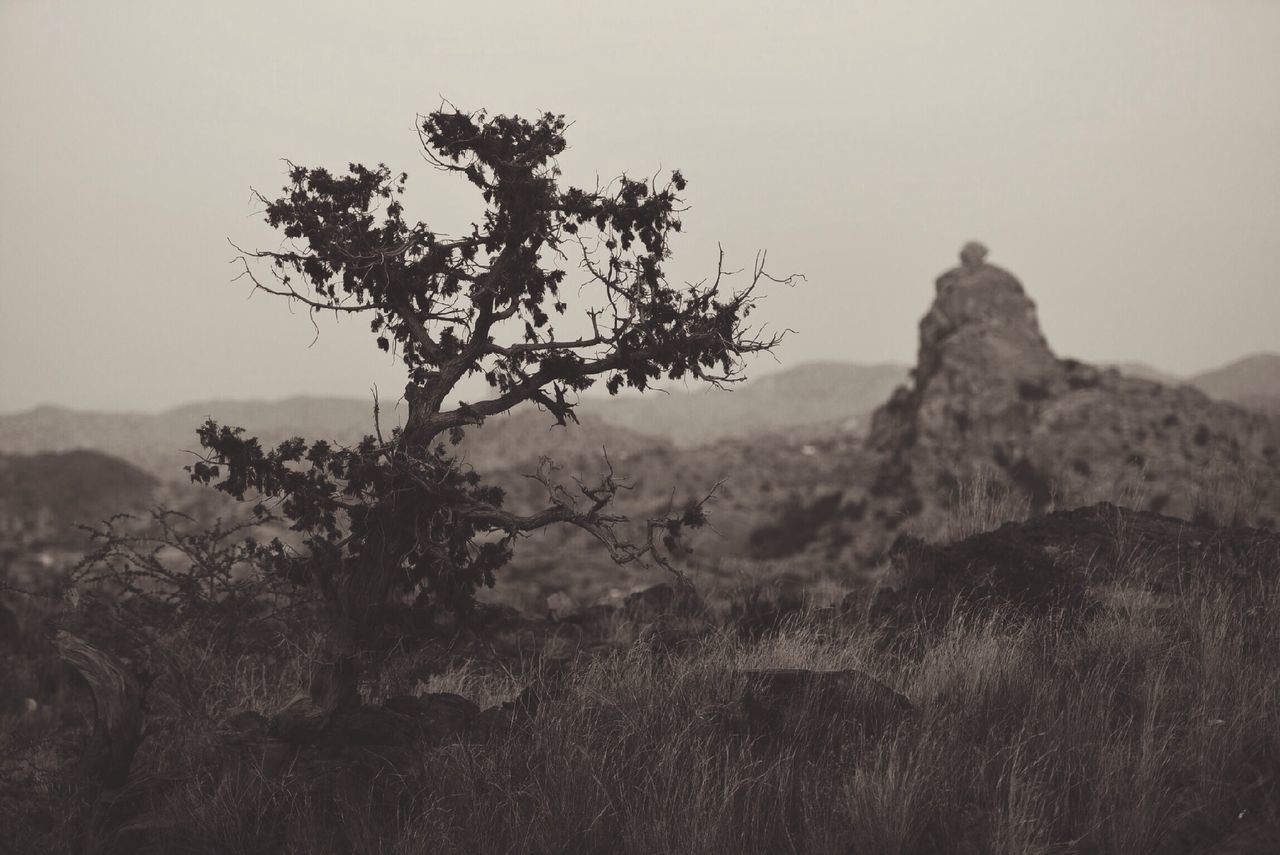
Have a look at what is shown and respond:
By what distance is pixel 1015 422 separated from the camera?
25.0 m

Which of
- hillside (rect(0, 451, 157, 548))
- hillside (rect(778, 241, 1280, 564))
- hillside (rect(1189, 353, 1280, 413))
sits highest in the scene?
hillside (rect(1189, 353, 1280, 413))

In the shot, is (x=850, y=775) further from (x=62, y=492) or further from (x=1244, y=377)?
(x=1244, y=377)

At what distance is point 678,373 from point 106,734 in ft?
12.3

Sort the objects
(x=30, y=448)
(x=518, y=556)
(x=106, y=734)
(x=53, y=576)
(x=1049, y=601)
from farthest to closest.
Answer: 1. (x=30, y=448)
2. (x=518, y=556)
3. (x=53, y=576)
4. (x=1049, y=601)
5. (x=106, y=734)

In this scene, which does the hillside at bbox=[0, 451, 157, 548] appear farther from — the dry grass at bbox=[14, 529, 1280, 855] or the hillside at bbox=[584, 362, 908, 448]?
the hillside at bbox=[584, 362, 908, 448]

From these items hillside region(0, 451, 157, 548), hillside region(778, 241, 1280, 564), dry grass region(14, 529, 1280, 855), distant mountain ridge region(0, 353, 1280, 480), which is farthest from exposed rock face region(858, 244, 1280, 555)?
hillside region(0, 451, 157, 548)

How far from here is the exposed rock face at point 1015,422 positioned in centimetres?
2194

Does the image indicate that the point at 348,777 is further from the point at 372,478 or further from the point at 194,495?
the point at 194,495

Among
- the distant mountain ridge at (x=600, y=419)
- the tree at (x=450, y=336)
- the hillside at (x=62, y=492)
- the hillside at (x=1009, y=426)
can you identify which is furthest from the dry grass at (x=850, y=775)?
the distant mountain ridge at (x=600, y=419)

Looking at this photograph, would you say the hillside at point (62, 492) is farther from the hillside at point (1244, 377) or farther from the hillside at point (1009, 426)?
the hillside at point (1244, 377)

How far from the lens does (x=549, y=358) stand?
18.3 ft

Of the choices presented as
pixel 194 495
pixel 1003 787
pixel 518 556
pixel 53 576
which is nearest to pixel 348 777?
pixel 1003 787

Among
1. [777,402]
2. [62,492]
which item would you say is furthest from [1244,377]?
[62,492]

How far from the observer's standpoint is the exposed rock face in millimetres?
21938
